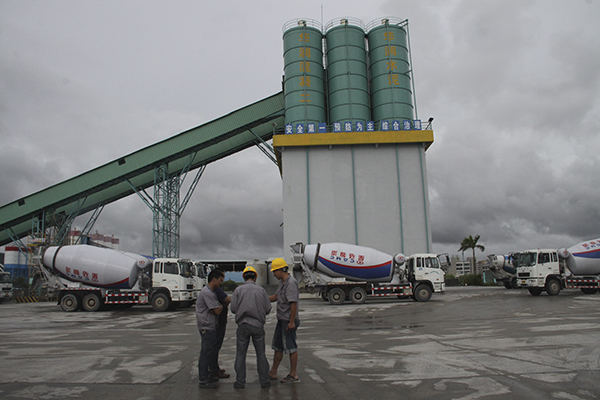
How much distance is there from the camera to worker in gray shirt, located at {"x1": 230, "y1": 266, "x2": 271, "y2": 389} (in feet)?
19.6

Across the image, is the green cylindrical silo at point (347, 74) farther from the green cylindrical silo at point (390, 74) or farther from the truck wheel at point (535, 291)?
the truck wheel at point (535, 291)

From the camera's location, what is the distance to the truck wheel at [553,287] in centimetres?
2419

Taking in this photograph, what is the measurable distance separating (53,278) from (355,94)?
30761 millimetres

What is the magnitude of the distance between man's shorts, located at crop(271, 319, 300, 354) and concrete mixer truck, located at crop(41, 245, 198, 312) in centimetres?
1630

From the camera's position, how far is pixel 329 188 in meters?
38.3

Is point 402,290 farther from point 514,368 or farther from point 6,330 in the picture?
point 6,330

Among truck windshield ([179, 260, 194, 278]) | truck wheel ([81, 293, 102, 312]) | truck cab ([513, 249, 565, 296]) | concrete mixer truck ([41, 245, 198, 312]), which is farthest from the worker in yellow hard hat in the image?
truck cab ([513, 249, 565, 296])

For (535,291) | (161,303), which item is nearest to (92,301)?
(161,303)

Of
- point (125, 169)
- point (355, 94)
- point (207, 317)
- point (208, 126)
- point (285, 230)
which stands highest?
point (355, 94)

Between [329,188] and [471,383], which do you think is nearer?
[471,383]

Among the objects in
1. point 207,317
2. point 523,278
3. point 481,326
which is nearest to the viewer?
point 207,317

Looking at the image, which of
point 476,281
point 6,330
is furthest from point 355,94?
point 6,330

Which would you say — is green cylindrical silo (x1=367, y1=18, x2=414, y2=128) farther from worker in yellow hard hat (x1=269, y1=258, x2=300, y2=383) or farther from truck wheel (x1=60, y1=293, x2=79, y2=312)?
worker in yellow hard hat (x1=269, y1=258, x2=300, y2=383)

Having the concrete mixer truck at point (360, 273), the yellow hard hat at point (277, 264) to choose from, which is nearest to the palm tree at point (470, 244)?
the concrete mixer truck at point (360, 273)
